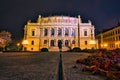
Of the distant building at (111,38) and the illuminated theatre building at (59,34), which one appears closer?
the distant building at (111,38)

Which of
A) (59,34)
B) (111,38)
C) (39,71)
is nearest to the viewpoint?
(39,71)

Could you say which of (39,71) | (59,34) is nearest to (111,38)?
(59,34)

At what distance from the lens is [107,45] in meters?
75.4

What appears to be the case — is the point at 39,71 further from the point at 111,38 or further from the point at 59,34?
the point at 111,38

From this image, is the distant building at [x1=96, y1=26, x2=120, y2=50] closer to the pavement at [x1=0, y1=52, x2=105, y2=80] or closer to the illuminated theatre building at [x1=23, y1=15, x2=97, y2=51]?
the illuminated theatre building at [x1=23, y1=15, x2=97, y2=51]

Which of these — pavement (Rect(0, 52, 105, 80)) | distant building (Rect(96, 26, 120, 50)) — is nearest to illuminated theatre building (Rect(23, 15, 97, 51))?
distant building (Rect(96, 26, 120, 50))

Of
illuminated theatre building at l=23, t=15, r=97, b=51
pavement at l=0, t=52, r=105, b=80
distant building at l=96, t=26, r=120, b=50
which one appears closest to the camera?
pavement at l=0, t=52, r=105, b=80

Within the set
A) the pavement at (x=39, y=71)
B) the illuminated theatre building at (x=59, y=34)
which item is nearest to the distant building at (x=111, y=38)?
the illuminated theatre building at (x=59, y=34)

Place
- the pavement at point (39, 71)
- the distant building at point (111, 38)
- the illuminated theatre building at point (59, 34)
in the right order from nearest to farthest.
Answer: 1. the pavement at point (39, 71)
2. the distant building at point (111, 38)
3. the illuminated theatre building at point (59, 34)

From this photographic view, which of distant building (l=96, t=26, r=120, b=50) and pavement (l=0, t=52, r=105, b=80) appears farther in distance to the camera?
distant building (l=96, t=26, r=120, b=50)

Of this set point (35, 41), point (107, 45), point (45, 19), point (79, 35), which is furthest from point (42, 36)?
point (107, 45)

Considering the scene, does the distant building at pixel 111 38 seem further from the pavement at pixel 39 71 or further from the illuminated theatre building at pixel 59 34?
the pavement at pixel 39 71

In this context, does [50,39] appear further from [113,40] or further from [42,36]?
[113,40]

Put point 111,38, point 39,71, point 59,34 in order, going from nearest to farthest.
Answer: point 39,71 < point 59,34 < point 111,38
